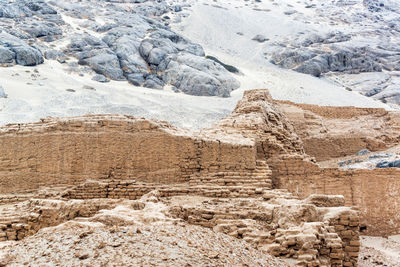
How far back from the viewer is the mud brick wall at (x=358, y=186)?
11.0 m

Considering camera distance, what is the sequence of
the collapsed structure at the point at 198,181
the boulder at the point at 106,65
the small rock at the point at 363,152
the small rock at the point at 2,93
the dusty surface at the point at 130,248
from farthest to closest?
the boulder at the point at 106,65 < the small rock at the point at 2,93 < the small rock at the point at 363,152 < the collapsed structure at the point at 198,181 < the dusty surface at the point at 130,248

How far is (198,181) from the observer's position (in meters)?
9.87

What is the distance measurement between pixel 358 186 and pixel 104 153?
25.0 feet

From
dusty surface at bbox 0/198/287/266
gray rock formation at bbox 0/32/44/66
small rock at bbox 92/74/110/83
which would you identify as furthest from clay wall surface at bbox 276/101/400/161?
gray rock formation at bbox 0/32/44/66

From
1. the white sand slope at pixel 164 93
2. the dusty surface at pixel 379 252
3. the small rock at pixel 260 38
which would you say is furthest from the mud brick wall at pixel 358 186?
the small rock at pixel 260 38

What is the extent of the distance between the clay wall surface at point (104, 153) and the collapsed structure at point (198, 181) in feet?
0.09

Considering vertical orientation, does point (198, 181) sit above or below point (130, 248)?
below

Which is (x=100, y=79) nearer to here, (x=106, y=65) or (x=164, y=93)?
(x=106, y=65)

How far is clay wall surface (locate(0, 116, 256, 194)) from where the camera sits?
9.79 meters

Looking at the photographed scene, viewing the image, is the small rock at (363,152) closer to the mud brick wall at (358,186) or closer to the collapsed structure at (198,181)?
the collapsed structure at (198,181)

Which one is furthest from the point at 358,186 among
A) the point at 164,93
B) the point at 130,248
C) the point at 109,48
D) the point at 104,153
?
the point at 109,48

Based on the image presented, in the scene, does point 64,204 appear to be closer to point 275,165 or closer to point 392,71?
point 275,165

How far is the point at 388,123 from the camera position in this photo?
19703 mm

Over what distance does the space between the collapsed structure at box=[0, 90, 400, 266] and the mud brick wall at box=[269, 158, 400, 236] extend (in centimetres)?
3
